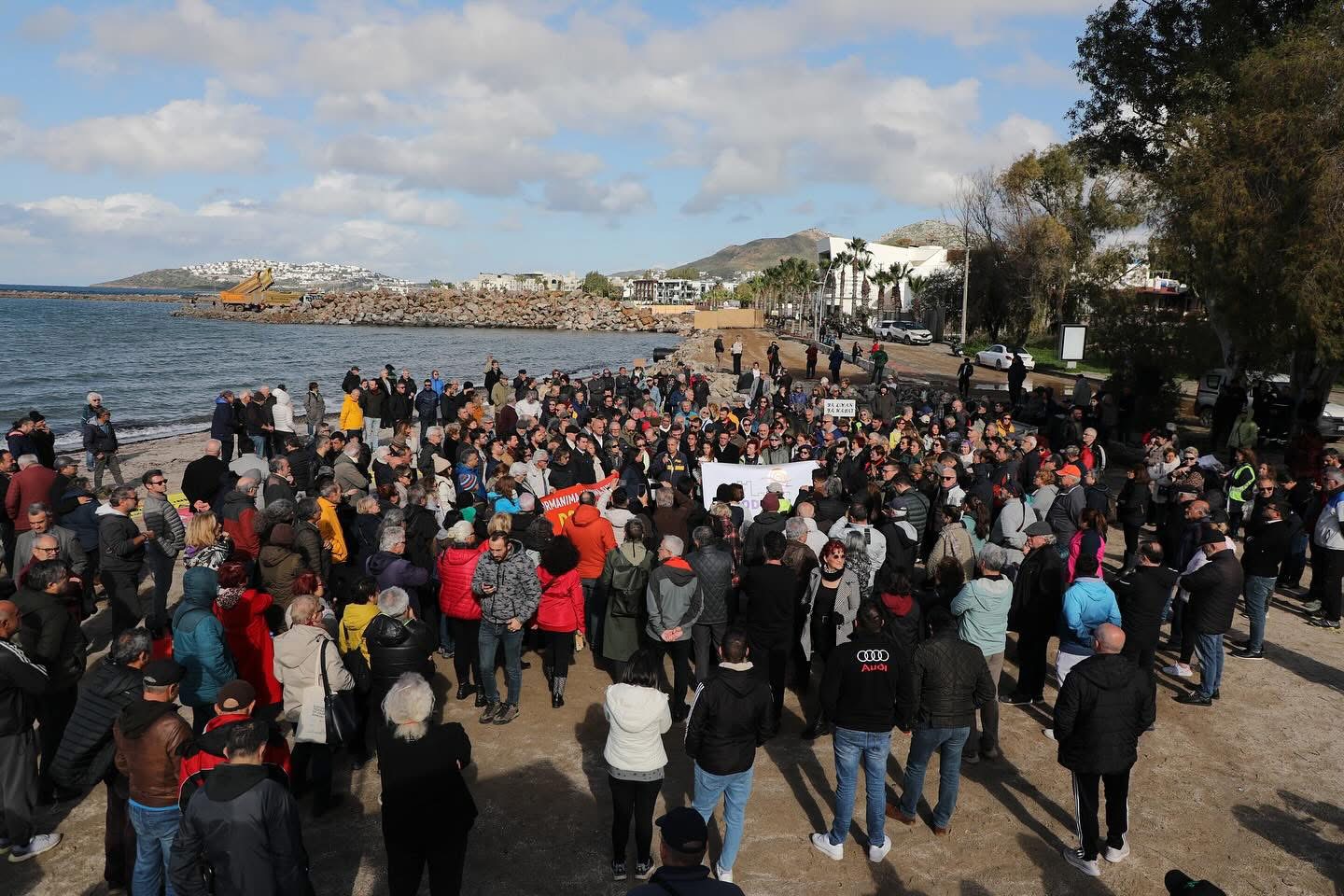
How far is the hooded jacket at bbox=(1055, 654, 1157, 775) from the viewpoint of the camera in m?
4.91

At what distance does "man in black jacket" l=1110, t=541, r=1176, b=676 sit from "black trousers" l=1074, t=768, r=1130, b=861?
5.53 feet

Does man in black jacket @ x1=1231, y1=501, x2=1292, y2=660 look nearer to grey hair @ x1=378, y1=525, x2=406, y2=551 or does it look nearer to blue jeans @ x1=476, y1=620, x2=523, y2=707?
blue jeans @ x1=476, y1=620, x2=523, y2=707

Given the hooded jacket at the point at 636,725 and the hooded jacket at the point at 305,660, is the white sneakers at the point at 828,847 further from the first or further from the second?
the hooded jacket at the point at 305,660

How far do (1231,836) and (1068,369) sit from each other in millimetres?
37954

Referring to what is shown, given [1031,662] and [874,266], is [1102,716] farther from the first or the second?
[874,266]

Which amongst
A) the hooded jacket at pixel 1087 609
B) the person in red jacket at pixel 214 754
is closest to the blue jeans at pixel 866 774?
the hooded jacket at pixel 1087 609

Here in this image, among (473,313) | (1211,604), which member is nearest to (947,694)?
(1211,604)

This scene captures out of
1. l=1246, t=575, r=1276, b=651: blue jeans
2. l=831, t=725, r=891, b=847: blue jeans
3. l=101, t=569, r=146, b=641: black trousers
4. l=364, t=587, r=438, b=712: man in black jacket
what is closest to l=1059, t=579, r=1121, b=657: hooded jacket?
l=831, t=725, r=891, b=847: blue jeans

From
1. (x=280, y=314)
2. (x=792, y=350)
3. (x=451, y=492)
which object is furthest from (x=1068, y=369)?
(x=280, y=314)

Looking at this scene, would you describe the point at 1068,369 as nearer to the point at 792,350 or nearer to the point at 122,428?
the point at 792,350

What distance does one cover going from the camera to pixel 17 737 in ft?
16.0

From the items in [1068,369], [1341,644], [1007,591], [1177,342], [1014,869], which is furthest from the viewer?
[1068,369]

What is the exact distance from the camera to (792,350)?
4472cm

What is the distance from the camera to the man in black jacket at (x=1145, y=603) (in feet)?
21.5
